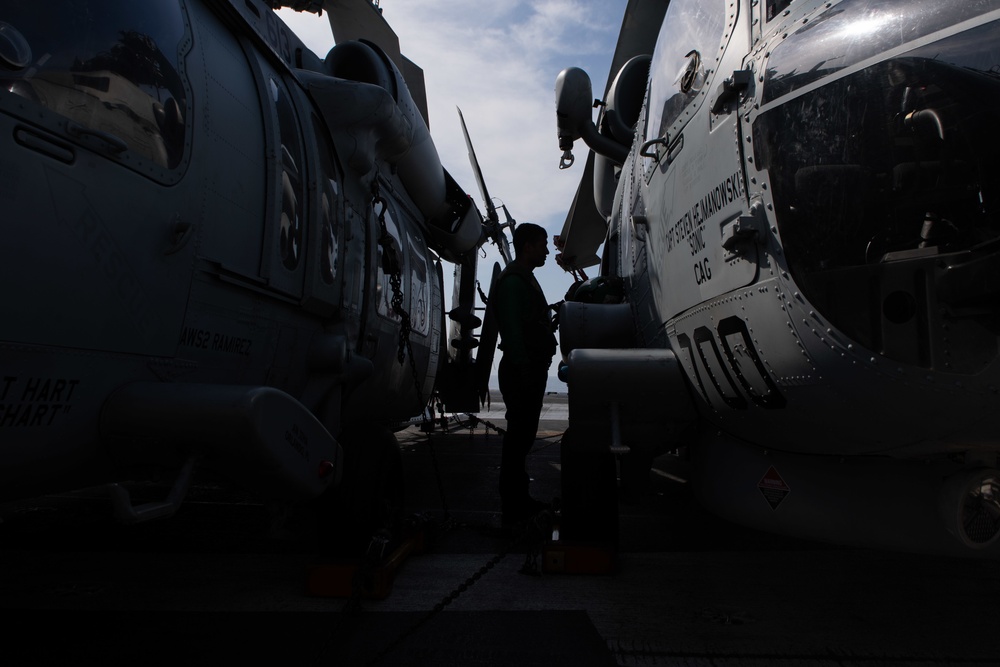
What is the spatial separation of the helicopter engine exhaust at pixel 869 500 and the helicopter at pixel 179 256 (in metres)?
1.74

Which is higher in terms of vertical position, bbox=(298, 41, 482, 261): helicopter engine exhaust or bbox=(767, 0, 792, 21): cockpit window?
bbox=(298, 41, 482, 261): helicopter engine exhaust

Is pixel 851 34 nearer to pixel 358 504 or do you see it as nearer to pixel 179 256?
pixel 179 256

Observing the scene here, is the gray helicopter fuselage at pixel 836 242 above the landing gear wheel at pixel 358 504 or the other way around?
above

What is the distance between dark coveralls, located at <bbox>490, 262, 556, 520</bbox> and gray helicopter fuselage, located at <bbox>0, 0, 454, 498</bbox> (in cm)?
91

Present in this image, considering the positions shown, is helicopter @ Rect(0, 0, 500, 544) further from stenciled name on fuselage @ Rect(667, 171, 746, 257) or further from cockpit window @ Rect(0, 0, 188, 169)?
stenciled name on fuselage @ Rect(667, 171, 746, 257)

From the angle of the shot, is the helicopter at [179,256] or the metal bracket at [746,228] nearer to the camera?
the helicopter at [179,256]

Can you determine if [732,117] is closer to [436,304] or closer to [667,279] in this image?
[667,279]

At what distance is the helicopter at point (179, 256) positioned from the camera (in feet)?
5.84

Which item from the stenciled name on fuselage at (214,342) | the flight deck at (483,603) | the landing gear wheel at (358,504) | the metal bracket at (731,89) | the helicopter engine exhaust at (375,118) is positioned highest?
the helicopter engine exhaust at (375,118)

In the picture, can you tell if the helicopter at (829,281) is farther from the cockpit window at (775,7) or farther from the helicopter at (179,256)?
the helicopter at (179,256)

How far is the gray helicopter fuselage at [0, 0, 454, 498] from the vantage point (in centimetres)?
176

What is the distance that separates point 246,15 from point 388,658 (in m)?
2.95

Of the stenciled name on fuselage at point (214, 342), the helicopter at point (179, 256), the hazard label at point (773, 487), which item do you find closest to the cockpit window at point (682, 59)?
the hazard label at point (773, 487)

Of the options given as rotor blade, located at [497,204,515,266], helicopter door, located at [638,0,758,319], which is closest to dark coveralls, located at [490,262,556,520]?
helicopter door, located at [638,0,758,319]
